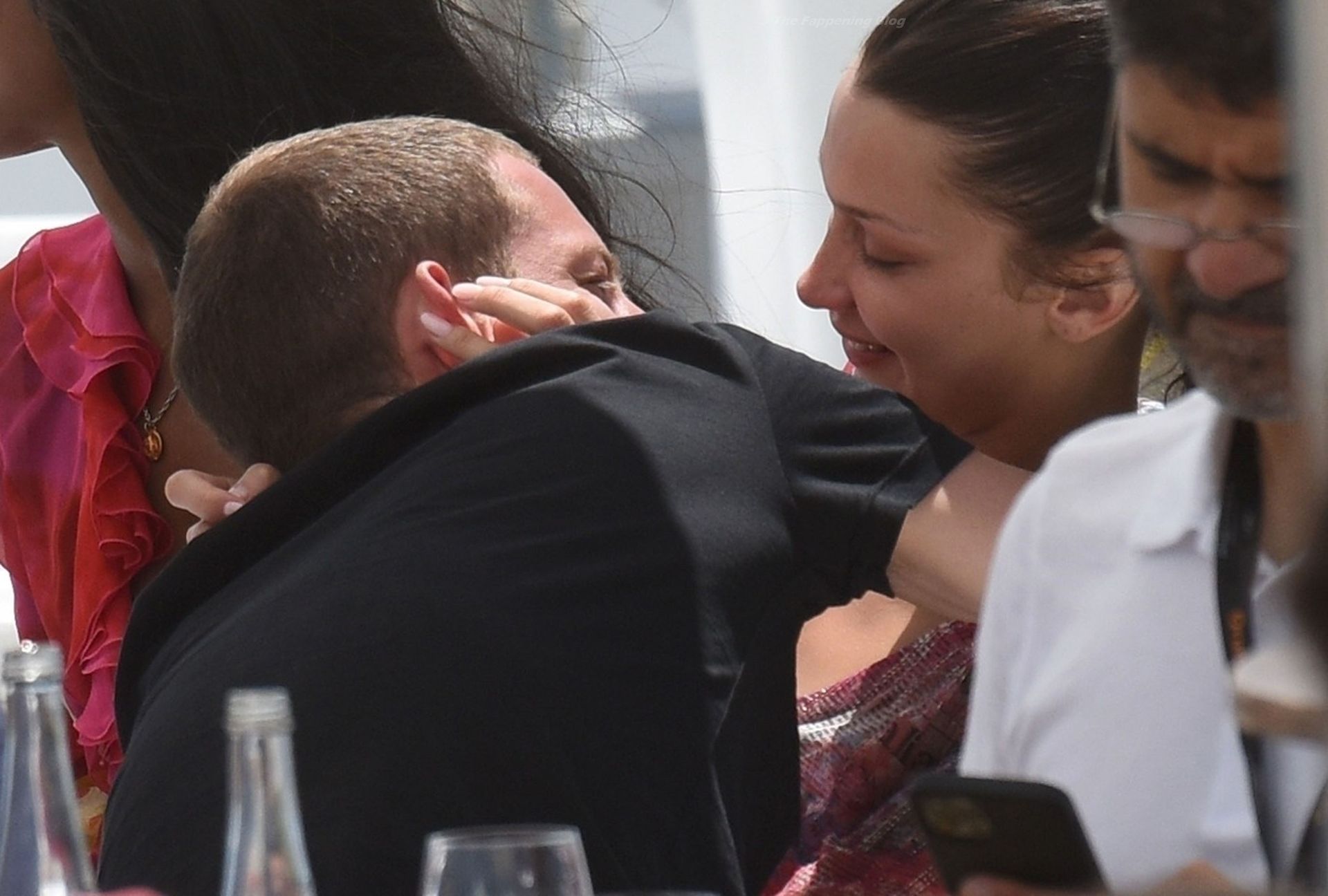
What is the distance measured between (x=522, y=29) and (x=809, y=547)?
47.2 inches

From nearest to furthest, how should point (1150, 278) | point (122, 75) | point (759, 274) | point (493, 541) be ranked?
point (1150, 278)
point (493, 541)
point (122, 75)
point (759, 274)

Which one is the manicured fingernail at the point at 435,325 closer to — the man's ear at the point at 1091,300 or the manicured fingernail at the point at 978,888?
the man's ear at the point at 1091,300

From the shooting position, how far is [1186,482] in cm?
104

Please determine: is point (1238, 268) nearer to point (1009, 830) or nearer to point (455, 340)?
point (1009, 830)

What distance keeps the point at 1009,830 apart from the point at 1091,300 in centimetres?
121

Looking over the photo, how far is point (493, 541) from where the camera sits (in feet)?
4.36

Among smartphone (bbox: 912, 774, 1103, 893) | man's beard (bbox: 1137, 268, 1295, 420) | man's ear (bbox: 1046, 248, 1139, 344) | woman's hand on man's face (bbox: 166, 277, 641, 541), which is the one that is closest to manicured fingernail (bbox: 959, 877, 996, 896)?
smartphone (bbox: 912, 774, 1103, 893)

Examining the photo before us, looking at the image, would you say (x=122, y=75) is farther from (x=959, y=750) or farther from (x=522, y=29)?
(x=959, y=750)

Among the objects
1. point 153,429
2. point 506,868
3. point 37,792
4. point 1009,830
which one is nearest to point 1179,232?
point 1009,830

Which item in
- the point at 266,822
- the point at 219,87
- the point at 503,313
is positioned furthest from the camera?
the point at 219,87

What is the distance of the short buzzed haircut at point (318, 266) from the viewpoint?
156 centimetres

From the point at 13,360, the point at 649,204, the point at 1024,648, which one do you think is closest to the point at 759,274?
the point at 649,204

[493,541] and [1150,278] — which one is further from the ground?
[1150,278]

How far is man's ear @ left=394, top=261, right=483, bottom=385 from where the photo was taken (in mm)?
1539
